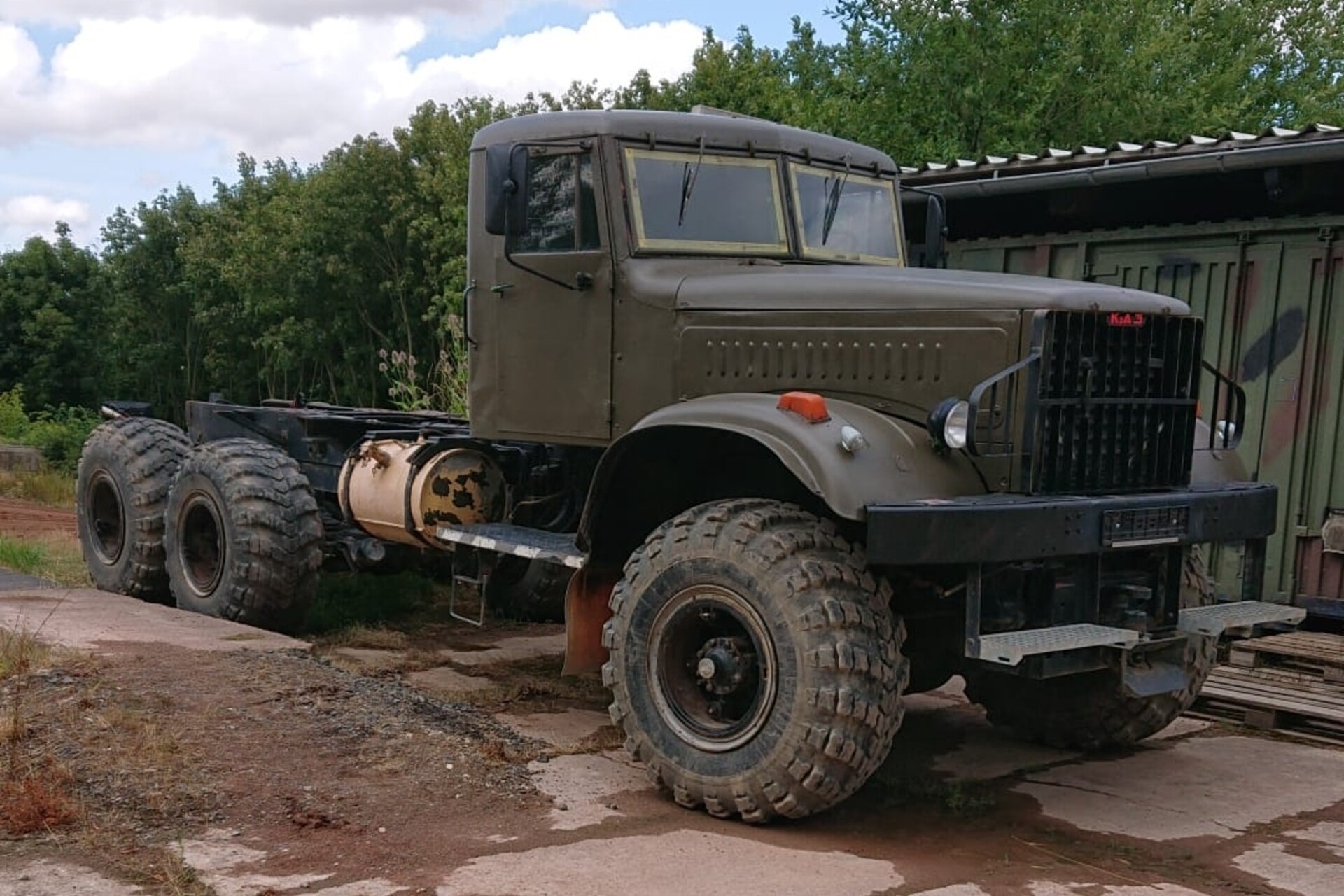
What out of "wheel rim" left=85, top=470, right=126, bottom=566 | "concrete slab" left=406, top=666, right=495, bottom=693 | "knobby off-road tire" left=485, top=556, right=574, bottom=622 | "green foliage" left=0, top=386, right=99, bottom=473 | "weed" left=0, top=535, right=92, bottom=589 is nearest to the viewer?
"concrete slab" left=406, top=666, right=495, bottom=693

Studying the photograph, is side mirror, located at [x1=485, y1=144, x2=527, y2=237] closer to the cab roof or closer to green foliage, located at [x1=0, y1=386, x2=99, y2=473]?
the cab roof

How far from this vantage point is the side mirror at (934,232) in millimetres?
6812

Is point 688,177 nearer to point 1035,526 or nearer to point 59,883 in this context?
point 1035,526

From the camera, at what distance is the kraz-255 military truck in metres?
4.48

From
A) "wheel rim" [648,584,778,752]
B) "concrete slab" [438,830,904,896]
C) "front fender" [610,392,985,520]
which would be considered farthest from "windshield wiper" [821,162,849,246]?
"concrete slab" [438,830,904,896]

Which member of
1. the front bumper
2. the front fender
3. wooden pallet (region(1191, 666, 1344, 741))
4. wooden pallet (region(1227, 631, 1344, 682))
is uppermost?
the front fender

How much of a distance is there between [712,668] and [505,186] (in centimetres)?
225

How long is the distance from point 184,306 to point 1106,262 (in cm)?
4246

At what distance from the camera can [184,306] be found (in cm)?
4612

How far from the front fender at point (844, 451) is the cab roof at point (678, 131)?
142 centimetres

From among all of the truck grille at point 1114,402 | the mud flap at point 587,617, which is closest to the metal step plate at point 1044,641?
the truck grille at point 1114,402

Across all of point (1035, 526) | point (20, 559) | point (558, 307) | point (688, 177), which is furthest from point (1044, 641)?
point (20, 559)

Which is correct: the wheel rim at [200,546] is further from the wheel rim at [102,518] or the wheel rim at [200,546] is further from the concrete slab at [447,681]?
the concrete slab at [447,681]

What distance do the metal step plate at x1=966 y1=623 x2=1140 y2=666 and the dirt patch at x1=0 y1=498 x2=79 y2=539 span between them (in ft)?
36.3
